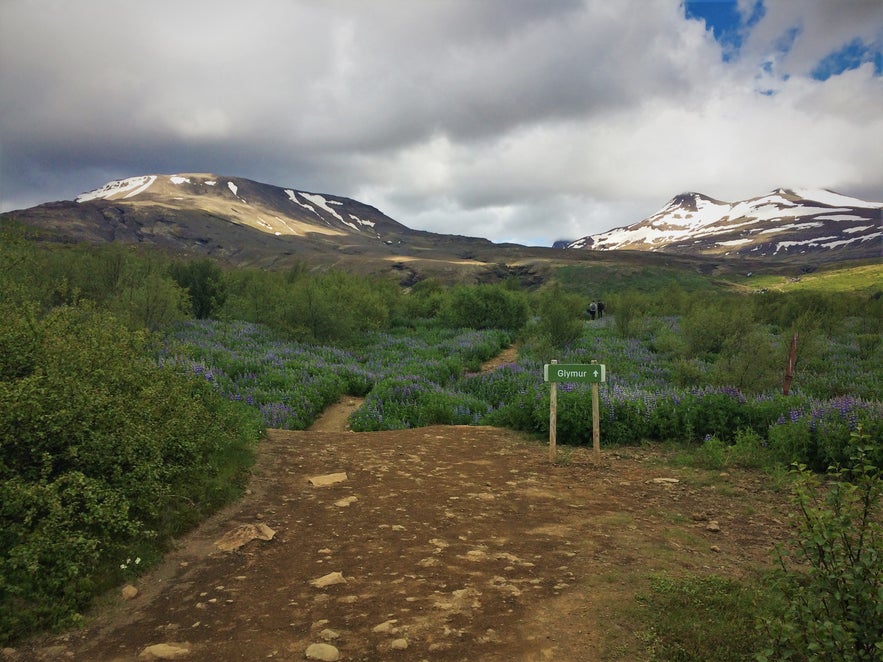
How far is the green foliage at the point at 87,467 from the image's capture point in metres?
4.05

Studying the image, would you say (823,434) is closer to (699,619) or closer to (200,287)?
(699,619)

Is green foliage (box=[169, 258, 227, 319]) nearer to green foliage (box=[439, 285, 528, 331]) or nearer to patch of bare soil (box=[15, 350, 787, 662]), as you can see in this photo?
green foliage (box=[439, 285, 528, 331])

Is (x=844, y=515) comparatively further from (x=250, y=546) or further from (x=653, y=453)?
(x=653, y=453)

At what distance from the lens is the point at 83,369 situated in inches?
229

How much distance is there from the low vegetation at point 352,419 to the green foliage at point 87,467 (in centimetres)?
2

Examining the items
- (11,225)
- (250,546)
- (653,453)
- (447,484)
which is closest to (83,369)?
(250,546)

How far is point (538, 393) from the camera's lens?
11.6 m

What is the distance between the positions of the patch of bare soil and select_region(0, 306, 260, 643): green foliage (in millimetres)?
322

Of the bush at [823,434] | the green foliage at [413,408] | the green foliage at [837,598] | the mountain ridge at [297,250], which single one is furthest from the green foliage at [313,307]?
the mountain ridge at [297,250]

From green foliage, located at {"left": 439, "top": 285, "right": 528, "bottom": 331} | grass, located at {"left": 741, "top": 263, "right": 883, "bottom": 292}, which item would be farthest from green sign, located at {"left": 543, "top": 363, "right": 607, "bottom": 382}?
grass, located at {"left": 741, "top": 263, "right": 883, "bottom": 292}

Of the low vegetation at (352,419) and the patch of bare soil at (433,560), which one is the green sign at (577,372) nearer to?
the patch of bare soil at (433,560)

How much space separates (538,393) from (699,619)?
25.8ft

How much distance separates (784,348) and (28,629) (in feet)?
64.8

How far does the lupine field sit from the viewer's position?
27.3ft
